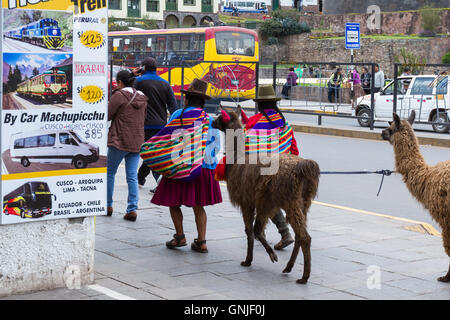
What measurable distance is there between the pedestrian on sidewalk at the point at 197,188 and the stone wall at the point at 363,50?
5524 cm

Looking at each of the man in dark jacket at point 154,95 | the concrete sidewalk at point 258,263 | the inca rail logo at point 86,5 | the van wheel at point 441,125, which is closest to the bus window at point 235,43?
the van wheel at point 441,125

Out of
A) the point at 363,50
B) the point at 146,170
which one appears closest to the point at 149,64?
the point at 146,170

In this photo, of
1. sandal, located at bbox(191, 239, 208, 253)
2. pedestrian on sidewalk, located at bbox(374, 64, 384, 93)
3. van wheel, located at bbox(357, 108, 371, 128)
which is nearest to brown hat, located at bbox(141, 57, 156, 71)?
sandal, located at bbox(191, 239, 208, 253)

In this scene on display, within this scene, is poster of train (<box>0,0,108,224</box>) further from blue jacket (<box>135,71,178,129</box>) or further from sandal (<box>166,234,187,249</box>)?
blue jacket (<box>135,71,178,129</box>)

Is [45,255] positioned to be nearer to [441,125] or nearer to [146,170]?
[146,170]

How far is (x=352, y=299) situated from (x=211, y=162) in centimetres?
222

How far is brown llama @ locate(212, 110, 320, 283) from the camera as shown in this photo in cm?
626

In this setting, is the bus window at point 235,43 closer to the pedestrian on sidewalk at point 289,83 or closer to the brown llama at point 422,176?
the pedestrian on sidewalk at point 289,83

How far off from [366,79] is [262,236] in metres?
14.9

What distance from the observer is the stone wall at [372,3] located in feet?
249

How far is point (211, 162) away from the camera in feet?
24.0

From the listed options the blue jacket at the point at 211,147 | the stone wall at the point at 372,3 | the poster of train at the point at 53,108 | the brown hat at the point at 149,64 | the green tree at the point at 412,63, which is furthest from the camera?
the stone wall at the point at 372,3

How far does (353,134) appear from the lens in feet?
65.7
